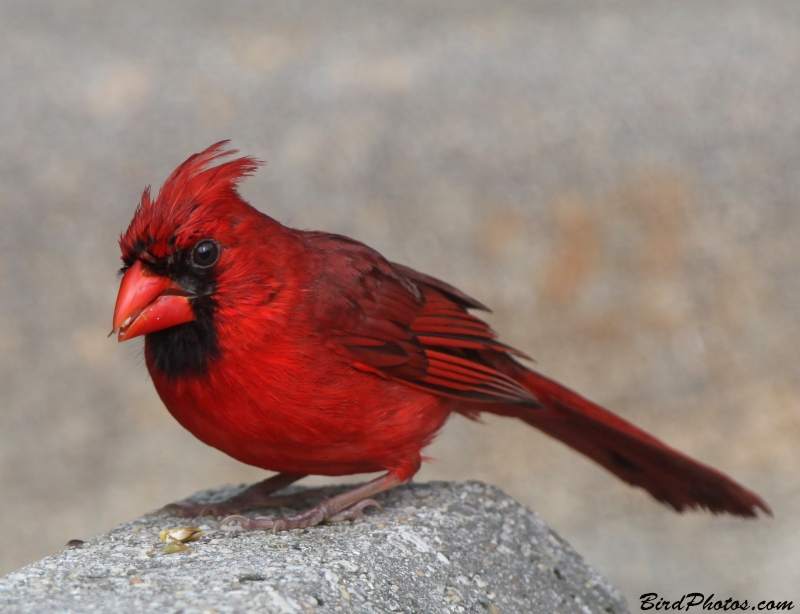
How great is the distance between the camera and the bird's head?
246 cm

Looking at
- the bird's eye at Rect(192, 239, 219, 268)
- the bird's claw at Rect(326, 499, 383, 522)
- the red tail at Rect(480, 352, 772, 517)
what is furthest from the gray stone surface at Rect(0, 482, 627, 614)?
the bird's eye at Rect(192, 239, 219, 268)

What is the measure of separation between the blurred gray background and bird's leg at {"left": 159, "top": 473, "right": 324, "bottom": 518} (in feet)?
6.72

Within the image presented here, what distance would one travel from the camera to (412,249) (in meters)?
4.99

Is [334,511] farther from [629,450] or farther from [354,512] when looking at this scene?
[629,450]

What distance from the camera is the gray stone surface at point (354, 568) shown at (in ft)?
6.88

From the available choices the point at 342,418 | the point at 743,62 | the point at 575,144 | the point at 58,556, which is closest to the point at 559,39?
the point at 575,144

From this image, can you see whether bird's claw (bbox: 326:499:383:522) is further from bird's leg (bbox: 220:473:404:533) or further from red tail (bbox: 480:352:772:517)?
red tail (bbox: 480:352:772:517)

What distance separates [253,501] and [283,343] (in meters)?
0.61

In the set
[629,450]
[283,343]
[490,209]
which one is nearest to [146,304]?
[283,343]

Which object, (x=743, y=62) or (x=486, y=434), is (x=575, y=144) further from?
(x=486, y=434)

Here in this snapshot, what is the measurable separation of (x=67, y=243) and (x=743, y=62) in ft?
10.3

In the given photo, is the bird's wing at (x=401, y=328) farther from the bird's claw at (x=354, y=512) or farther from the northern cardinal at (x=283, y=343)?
the bird's claw at (x=354, y=512)

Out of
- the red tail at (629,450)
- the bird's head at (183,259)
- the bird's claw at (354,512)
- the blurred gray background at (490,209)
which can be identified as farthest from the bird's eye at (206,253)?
the blurred gray background at (490,209)

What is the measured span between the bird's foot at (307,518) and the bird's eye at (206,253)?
2.09ft
